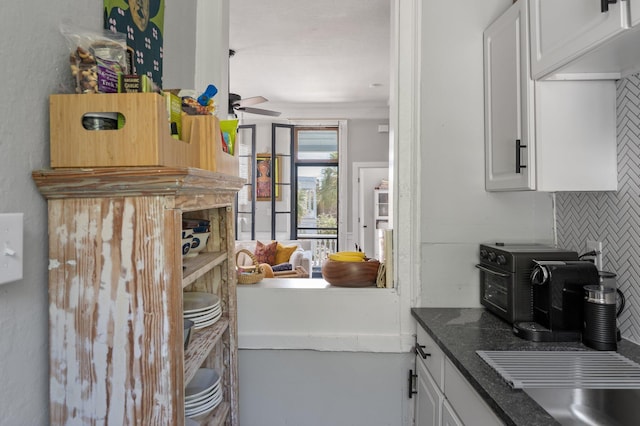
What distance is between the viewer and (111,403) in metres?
0.80

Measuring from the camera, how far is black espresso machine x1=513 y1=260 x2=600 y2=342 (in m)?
1.33

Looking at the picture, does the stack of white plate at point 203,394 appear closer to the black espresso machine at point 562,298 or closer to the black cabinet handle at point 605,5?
the black espresso machine at point 562,298

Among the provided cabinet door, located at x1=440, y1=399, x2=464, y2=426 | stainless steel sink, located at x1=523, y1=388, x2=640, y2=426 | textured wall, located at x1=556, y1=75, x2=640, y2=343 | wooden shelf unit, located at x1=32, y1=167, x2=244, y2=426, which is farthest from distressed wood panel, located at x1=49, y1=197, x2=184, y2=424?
textured wall, located at x1=556, y1=75, x2=640, y2=343

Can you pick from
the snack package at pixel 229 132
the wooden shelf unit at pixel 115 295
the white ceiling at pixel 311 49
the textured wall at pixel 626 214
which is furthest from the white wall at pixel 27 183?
the white ceiling at pixel 311 49

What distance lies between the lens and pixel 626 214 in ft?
4.47

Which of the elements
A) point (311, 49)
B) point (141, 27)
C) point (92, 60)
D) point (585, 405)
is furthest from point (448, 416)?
point (311, 49)

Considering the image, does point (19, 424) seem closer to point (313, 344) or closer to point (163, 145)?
point (163, 145)

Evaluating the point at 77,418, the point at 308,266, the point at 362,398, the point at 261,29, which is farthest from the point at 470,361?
the point at 308,266

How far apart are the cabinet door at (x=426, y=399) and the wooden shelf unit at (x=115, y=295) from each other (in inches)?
37.1

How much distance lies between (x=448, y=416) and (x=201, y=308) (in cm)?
86

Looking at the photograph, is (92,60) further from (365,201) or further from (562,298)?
(365,201)

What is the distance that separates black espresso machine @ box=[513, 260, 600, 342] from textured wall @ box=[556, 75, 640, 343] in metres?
0.13

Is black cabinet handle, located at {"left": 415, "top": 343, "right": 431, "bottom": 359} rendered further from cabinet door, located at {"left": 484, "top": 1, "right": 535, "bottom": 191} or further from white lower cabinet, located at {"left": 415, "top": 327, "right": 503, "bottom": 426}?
cabinet door, located at {"left": 484, "top": 1, "right": 535, "bottom": 191}

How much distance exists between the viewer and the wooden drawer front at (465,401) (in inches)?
40.2
